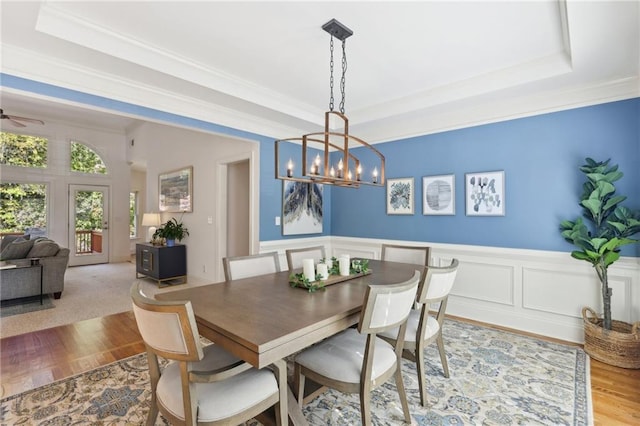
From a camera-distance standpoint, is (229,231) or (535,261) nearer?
(535,261)

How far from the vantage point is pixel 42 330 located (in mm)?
3236

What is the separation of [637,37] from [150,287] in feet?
21.7

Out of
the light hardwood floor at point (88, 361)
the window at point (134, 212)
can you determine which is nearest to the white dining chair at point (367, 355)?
the light hardwood floor at point (88, 361)

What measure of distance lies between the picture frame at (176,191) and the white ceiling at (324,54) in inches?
96.4

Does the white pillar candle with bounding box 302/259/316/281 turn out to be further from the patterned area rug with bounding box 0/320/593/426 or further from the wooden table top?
the patterned area rug with bounding box 0/320/593/426

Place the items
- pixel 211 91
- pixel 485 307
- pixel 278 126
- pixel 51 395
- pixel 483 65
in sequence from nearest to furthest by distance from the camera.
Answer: pixel 51 395 → pixel 483 65 → pixel 211 91 → pixel 485 307 → pixel 278 126

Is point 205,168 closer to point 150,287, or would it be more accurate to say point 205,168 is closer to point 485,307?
point 150,287

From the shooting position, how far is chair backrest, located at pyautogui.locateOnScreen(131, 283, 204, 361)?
1.18 meters

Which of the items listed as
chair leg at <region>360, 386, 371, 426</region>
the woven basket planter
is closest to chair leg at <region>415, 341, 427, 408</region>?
chair leg at <region>360, 386, 371, 426</region>

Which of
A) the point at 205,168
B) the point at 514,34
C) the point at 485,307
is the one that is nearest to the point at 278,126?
the point at 205,168

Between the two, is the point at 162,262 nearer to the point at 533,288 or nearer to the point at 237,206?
the point at 237,206

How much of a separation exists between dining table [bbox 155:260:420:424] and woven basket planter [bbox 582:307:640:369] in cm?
202

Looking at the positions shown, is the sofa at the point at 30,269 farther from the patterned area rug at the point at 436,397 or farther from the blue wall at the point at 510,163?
the blue wall at the point at 510,163

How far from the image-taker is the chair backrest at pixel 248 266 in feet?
7.94
